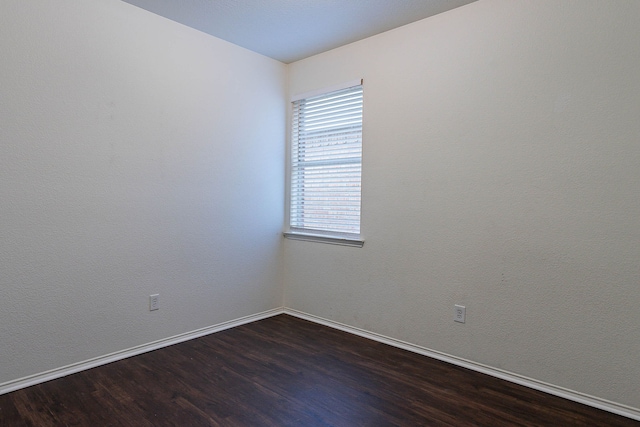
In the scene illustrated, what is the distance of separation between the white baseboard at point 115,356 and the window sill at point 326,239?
2.70 ft

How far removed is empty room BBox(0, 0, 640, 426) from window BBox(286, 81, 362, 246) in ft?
0.09

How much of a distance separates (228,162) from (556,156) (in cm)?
245

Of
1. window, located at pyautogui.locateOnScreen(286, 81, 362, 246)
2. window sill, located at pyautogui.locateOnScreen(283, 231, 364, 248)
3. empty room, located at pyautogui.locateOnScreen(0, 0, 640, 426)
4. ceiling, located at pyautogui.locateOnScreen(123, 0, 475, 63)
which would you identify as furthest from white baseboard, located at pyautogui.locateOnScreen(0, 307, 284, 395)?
ceiling, located at pyautogui.locateOnScreen(123, 0, 475, 63)

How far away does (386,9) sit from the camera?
256 cm

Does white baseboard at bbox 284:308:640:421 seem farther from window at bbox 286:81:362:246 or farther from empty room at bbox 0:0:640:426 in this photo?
window at bbox 286:81:362:246

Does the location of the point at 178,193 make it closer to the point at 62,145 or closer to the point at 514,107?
the point at 62,145

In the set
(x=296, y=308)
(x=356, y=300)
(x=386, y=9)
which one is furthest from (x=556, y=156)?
(x=296, y=308)

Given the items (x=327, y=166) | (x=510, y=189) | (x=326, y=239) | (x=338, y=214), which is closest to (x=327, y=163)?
(x=327, y=166)

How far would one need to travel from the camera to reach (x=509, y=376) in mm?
2361

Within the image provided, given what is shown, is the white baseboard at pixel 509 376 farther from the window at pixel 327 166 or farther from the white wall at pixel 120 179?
the white wall at pixel 120 179

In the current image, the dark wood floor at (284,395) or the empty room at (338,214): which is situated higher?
the empty room at (338,214)

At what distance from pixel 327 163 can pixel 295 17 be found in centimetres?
123

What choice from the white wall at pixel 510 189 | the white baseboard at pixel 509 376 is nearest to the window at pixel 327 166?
the white wall at pixel 510 189

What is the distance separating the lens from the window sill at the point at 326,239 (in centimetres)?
316
